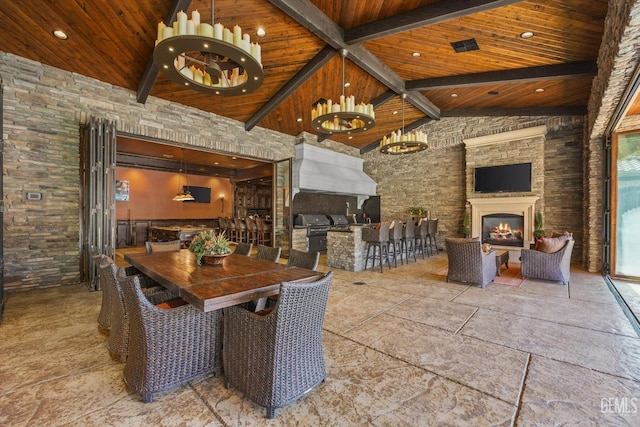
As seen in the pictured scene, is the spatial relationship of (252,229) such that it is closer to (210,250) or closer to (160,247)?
(160,247)

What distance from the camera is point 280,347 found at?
5.51 feet

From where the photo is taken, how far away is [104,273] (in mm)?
2469

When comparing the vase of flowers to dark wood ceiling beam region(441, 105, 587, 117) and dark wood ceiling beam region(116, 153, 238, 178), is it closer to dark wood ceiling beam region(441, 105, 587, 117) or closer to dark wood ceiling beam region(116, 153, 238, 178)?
dark wood ceiling beam region(441, 105, 587, 117)

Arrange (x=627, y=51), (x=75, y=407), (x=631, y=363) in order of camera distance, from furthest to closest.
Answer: (x=627, y=51) → (x=631, y=363) → (x=75, y=407)

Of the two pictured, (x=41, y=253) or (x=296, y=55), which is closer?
(x=41, y=253)

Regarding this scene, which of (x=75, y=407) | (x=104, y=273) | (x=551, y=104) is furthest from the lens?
(x=551, y=104)

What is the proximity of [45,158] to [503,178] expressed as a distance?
390 inches

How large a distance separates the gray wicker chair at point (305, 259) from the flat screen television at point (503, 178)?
687 centimetres

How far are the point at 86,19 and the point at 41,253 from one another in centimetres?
364

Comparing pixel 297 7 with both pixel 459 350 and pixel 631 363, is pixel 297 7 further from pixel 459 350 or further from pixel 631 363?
pixel 631 363

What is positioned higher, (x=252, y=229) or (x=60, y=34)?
(x=60, y=34)

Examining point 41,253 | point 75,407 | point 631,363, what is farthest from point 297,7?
point 41,253

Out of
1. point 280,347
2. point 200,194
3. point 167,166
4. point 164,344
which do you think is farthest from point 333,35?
point 200,194

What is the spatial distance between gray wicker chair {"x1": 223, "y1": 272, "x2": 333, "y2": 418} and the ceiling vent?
15.3 feet
